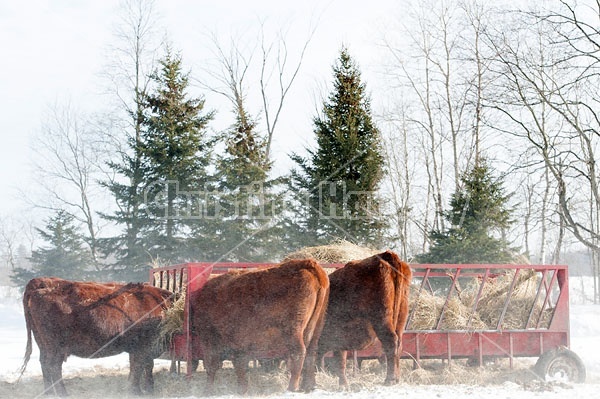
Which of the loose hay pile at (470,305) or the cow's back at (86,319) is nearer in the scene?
the cow's back at (86,319)

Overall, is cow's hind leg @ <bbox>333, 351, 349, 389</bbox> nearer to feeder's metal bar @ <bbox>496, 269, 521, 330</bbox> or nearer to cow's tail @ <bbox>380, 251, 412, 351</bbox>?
cow's tail @ <bbox>380, 251, 412, 351</bbox>

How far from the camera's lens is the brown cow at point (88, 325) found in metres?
8.35

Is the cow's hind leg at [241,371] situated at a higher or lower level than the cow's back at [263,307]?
lower

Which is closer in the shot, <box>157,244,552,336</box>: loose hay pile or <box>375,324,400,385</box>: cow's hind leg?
<box>375,324,400,385</box>: cow's hind leg

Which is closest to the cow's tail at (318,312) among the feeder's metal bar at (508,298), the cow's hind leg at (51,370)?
the feeder's metal bar at (508,298)

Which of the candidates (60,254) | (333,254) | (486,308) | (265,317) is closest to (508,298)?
(486,308)

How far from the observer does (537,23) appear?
18172mm

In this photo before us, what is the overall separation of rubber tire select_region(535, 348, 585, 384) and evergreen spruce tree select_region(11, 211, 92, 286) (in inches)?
1009

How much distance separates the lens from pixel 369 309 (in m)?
8.20

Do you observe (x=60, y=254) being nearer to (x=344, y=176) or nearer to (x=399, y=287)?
(x=344, y=176)

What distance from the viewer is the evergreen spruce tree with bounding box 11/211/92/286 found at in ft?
103

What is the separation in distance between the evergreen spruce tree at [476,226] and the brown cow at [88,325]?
12305 mm

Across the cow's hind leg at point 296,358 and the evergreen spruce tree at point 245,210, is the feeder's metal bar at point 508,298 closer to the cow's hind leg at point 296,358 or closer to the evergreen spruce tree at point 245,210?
the cow's hind leg at point 296,358

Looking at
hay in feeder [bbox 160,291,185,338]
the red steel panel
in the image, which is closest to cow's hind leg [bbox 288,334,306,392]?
the red steel panel
